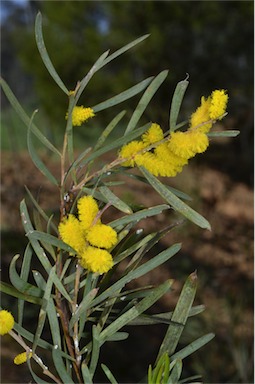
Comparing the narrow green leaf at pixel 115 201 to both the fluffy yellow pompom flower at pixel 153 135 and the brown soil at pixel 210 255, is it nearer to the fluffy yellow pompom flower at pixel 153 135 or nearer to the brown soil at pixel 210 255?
the fluffy yellow pompom flower at pixel 153 135

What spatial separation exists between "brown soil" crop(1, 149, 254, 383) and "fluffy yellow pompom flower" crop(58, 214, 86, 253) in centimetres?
132

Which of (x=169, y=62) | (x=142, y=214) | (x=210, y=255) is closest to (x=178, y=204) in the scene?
(x=142, y=214)

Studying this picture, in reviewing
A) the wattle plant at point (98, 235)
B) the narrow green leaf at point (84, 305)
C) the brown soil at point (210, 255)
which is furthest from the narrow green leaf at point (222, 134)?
the brown soil at point (210, 255)

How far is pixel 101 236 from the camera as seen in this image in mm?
307

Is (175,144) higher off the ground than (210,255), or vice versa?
(175,144)

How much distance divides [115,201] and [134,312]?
68 millimetres

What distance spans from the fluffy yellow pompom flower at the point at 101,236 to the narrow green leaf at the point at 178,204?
36 mm

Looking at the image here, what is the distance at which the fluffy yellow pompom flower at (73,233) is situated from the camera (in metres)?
0.31

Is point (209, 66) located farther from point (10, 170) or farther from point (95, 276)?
point (95, 276)

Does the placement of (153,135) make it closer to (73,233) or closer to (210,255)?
(73,233)

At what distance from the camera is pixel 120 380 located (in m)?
1.90

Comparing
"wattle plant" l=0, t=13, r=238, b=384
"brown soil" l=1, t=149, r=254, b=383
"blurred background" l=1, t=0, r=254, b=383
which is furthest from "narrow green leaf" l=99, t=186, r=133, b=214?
"blurred background" l=1, t=0, r=254, b=383

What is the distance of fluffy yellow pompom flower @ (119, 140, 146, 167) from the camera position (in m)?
0.33

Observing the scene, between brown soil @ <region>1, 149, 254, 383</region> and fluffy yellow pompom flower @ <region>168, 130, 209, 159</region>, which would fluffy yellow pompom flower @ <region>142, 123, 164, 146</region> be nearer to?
fluffy yellow pompom flower @ <region>168, 130, 209, 159</region>
